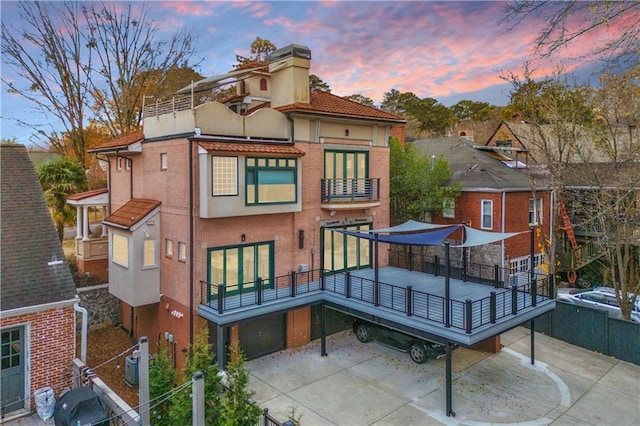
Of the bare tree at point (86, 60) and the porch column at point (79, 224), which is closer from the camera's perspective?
the porch column at point (79, 224)

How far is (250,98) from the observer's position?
16438mm

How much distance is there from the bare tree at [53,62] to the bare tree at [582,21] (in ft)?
89.7

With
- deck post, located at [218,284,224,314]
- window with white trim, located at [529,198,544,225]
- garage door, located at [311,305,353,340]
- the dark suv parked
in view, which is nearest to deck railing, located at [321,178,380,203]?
garage door, located at [311,305,353,340]

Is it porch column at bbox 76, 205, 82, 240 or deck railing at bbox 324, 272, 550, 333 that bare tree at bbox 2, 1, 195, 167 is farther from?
deck railing at bbox 324, 272, 550, 333

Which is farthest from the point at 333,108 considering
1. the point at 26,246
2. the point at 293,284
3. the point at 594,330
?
the point at 594,330

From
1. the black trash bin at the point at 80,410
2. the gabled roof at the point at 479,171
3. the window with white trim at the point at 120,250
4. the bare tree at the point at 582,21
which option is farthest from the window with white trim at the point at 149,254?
the gabled roof at the point at 479,171

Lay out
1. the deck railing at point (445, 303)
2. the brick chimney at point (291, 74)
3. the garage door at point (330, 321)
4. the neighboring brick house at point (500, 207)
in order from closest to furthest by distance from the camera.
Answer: the deck railing at point (445, 303), the brick chimney at point (291, 74), the garage door at point (330, 321), the neighboring brick house at point (500, 207)

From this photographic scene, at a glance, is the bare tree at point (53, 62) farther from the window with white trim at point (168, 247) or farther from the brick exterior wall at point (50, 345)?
the brick exterior wall at point (50, 345)

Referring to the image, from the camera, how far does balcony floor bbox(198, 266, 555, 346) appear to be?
35.3 ft

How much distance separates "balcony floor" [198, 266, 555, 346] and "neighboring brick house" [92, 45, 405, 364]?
0.42 metres

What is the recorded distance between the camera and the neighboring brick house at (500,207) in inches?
837

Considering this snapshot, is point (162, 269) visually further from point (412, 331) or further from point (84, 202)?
point (412, 331)

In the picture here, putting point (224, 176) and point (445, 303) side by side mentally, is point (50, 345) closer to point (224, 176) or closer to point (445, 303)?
point (224, 176)

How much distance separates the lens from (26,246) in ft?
33.6
